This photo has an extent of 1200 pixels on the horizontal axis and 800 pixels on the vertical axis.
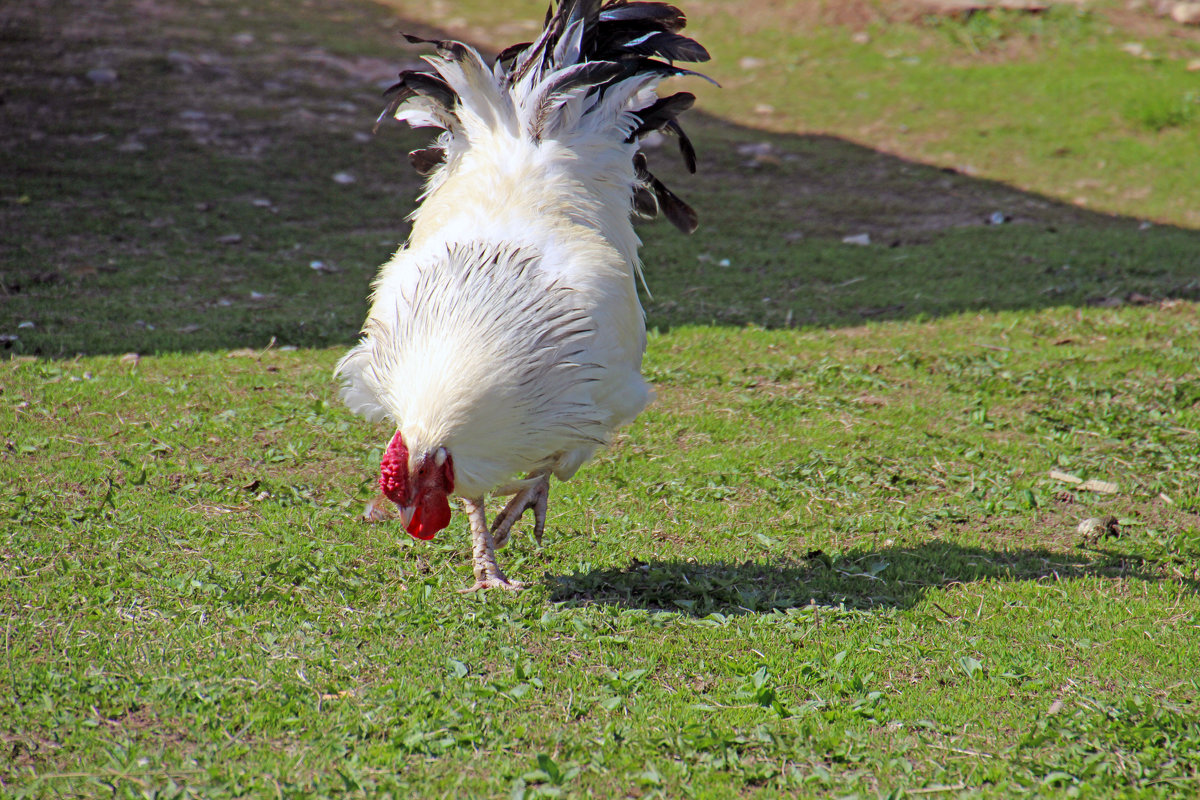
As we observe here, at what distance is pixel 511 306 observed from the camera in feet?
12.9

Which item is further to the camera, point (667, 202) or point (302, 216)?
point (302, 216)

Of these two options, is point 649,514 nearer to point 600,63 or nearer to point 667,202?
point 667,202

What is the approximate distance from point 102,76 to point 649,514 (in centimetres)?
941

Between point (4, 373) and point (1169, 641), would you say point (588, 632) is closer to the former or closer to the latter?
point (1169, 641)

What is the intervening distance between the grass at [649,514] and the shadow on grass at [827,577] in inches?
0.8

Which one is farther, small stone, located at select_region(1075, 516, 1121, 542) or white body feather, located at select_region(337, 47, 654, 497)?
small stone, located at select_region(1075, 516, 1121, 542)

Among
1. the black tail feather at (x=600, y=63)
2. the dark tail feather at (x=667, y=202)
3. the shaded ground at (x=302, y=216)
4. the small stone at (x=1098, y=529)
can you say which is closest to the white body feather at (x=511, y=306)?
the black tail feather at (x=600, y=63)

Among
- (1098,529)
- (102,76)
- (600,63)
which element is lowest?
(1098,529)

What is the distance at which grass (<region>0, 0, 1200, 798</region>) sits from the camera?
3.21m

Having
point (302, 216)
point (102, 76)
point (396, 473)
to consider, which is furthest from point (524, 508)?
point (102, 76)

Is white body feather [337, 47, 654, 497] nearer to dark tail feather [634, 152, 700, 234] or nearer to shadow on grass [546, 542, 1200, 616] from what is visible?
dark tail feather [634, 152, 700, 234]

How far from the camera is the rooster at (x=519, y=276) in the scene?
148 inches

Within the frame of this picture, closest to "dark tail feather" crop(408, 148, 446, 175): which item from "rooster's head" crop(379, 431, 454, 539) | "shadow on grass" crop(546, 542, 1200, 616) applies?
"rooster's head" crop(379, 431, 454, 539)

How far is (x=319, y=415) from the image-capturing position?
18.8 feet
